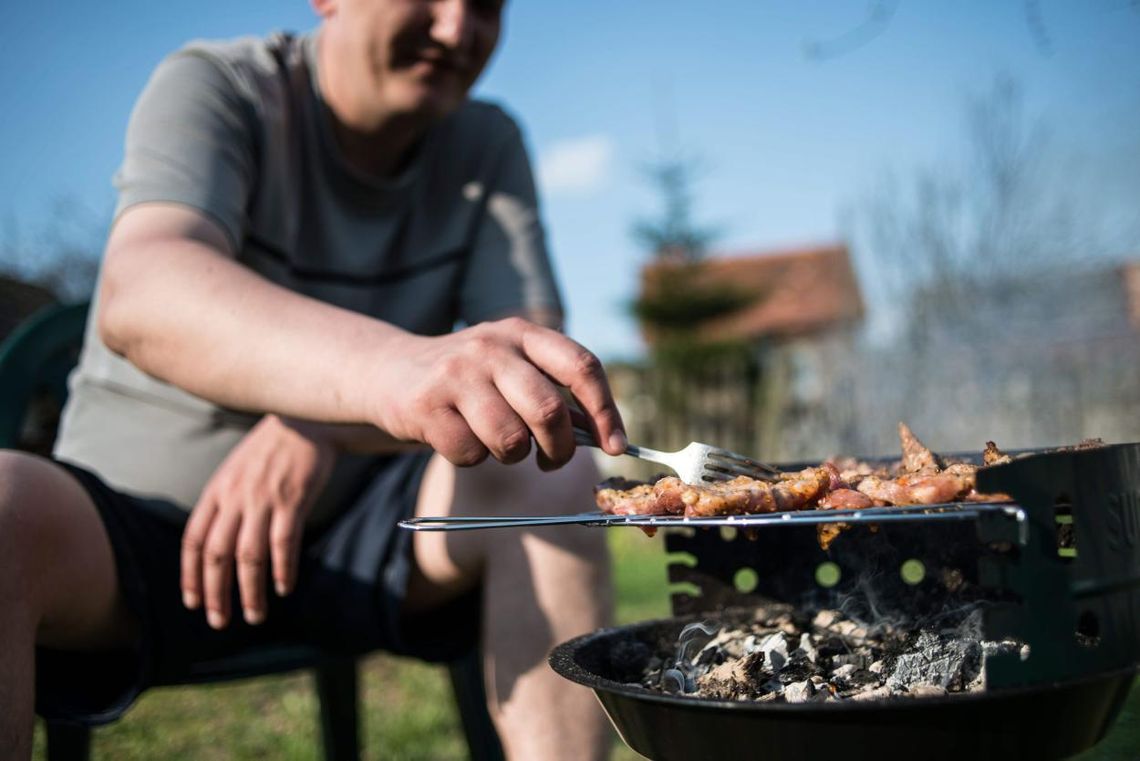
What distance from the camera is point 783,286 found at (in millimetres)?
21156

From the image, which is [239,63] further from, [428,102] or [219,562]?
[219,562]

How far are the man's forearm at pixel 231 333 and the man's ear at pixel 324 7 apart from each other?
752 mm

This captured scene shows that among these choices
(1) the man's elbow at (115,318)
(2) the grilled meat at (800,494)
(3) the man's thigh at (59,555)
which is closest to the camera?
(2) the grilled meat at (800,494)

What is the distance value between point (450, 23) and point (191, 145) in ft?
1.87

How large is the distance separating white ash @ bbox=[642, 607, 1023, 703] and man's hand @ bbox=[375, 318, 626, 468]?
0.34 metres

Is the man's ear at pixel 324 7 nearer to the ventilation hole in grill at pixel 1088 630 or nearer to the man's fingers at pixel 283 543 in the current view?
the man's fingers at pixel 283 543

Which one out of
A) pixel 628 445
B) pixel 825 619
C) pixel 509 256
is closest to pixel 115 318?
pixel 628 445

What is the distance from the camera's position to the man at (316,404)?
4.24ft

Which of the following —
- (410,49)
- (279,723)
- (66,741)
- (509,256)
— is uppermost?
(410,49)

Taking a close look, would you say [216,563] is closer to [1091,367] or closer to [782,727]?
[782,727]

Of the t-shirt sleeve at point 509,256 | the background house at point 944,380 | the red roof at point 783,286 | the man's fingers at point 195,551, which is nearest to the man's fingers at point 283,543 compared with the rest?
the man's fingers at point 195,551

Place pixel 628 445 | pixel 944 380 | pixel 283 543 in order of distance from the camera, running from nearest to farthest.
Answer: pixel 628 445 < pixel 283 543 < pixel 944 380

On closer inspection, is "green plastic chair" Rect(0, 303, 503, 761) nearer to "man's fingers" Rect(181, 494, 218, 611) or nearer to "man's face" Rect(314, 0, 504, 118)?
"man's fingers" Rect(181, 494, 218, 611)

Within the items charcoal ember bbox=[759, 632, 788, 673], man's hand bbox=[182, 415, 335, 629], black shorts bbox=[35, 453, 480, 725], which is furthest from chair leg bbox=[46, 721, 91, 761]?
charcoal ember bbox=[759, 632, 788, 673]
